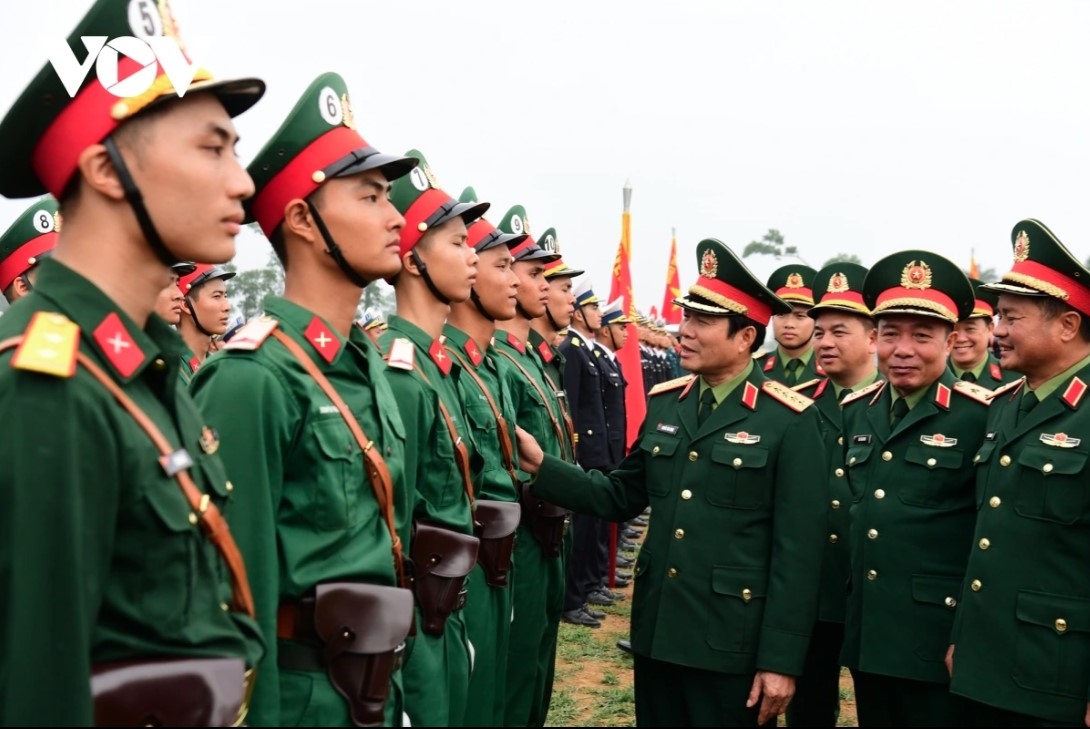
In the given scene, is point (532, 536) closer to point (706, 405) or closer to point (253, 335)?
point (706, 405)

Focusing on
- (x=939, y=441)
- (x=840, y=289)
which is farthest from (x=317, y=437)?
(x=840, y=289)

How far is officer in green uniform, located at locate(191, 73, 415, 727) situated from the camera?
8.09 feet

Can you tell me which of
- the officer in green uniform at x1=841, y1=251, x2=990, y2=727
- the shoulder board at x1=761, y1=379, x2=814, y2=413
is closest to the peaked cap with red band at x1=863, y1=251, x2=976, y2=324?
the officer in green uniform at x1=841, y1=251, x2=990, y2=727

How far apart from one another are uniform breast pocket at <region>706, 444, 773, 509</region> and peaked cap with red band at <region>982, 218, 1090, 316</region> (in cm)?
127

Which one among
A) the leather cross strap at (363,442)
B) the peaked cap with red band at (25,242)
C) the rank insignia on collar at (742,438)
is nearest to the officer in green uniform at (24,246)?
the peaked cap with red band at (25,242)

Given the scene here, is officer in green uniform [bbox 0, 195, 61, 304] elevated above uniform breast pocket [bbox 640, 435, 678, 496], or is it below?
above

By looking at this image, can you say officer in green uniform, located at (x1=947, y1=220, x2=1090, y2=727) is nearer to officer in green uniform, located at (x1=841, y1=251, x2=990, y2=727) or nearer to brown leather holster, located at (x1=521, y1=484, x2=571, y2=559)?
officer in green uniform, located at (x1=841, y1=251, x2=990, y2=727)

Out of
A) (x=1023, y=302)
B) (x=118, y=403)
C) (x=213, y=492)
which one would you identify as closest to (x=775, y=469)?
(x=1023, y=302)

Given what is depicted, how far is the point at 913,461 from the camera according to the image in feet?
14.4

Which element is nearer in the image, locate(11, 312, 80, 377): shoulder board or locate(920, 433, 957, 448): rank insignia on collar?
locate(11, 312, 80, 377): shoulder board

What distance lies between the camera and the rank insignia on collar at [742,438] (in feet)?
13.4

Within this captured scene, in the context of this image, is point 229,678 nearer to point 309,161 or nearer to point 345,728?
point 345,728

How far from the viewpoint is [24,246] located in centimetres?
480

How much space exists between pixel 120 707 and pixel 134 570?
0.24 m
